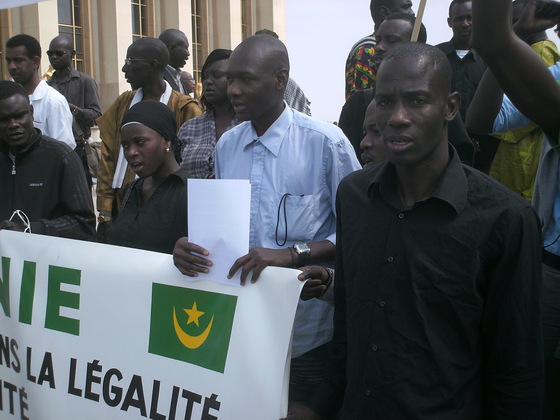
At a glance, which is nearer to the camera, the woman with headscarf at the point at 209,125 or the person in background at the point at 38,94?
the woman with headscarf at the point at 209,125

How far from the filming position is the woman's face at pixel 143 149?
10.6ft

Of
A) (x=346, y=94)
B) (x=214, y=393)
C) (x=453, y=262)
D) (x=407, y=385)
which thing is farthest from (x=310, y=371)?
(x=346, y=94)

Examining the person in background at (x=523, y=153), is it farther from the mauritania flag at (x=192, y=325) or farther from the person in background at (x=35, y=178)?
the person in background at (x=35, y=178)

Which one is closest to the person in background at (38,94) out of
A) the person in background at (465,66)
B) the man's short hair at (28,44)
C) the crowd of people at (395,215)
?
the man's short hair at (28,44)

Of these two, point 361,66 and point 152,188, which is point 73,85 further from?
point 152,188

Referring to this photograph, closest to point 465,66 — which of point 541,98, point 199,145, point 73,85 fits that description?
point 199,145

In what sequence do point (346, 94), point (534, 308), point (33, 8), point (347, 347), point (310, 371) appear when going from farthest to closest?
point (33, 8) → point (346, 94) → point (310, 371) → point (347, 347) → point (534, 308)

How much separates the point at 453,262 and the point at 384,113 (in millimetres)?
499

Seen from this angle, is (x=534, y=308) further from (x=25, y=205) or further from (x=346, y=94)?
(x=346, y=94)

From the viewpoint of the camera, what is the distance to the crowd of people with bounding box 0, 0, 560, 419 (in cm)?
185

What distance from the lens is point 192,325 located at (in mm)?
2645

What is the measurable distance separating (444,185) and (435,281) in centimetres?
28

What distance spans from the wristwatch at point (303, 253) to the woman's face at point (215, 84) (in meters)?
2.09

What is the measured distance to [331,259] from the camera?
2678mm
